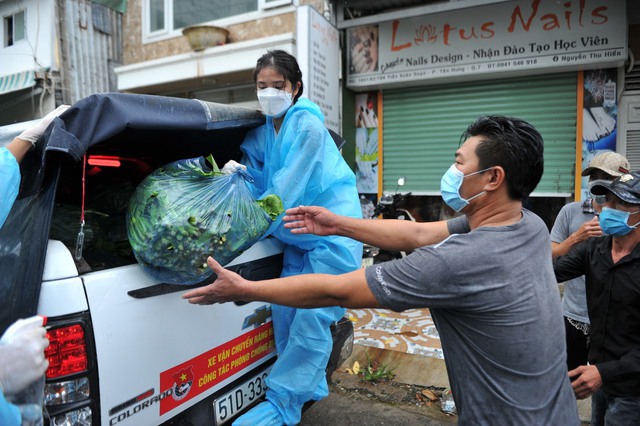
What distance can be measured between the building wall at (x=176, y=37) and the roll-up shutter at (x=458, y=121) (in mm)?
1947

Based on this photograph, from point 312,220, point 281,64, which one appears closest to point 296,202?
point 312,220

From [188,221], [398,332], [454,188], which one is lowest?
[398,332]

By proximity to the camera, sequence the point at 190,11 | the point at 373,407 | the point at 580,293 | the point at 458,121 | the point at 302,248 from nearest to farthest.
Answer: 1. the point at 302,248
2. the point at 580,293
3. the point at 373,407
4. the point at 458,121
5. the point at 190,11

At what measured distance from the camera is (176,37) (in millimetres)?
8195

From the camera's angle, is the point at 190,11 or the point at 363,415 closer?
the point at 363,415

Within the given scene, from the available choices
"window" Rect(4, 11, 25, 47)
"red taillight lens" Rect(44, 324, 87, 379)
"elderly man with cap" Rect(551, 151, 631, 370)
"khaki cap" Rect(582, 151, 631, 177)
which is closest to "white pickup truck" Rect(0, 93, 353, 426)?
"red taillight lens" Rect(44, 324, 87, 379)

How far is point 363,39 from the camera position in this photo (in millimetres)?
6852

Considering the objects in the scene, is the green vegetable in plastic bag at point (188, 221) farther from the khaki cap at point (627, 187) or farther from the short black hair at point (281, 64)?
the khaki cap at point (627, 187)

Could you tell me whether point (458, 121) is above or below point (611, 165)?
above

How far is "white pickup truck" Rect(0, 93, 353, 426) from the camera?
59.7 inches

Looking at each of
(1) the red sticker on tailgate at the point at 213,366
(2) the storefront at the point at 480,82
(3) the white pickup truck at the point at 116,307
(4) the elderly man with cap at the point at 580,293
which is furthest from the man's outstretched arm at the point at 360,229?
(2) the storefront at the point at 480,82

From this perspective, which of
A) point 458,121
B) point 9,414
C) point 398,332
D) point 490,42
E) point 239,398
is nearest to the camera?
point 9,414

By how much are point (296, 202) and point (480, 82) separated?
5.09 meters

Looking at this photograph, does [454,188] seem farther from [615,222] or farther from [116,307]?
[116,307]
